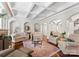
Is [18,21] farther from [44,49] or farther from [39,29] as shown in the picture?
[44,49]

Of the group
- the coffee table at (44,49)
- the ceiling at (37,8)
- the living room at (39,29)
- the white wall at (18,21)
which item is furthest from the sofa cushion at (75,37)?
the white wall at (18,21)

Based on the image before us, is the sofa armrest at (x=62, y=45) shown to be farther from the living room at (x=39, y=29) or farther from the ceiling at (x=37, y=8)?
the ceiling at (x=37, y=8)

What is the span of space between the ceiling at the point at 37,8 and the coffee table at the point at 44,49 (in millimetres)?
308

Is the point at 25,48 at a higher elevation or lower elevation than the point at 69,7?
lower

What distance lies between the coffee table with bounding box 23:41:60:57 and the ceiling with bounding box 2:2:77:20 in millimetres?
308

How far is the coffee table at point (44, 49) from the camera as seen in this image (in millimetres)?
1718

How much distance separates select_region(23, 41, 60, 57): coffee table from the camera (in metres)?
1.72

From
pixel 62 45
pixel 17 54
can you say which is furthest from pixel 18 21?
pixel 62 45

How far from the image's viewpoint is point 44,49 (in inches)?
68.4

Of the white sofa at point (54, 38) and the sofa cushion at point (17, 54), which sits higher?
the white sofa at point (54, 38)

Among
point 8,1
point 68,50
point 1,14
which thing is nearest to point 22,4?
point 8,1

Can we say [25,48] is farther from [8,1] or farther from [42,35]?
[8,1]

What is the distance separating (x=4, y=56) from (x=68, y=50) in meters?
0.73

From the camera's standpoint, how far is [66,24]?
171 centimetres
